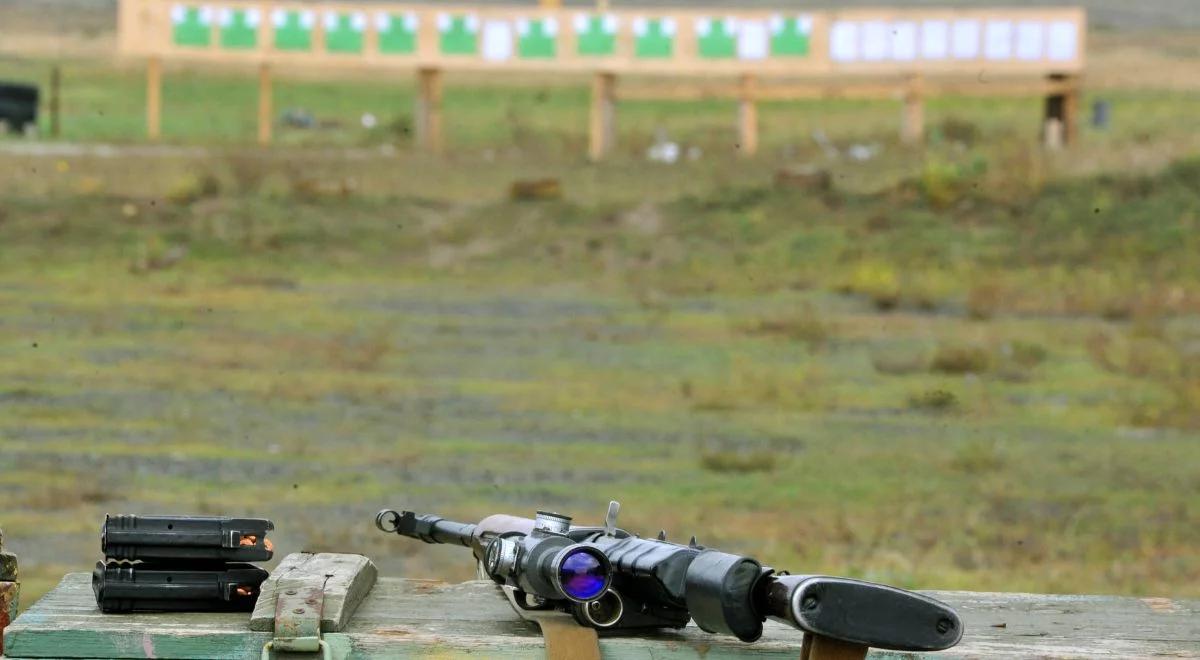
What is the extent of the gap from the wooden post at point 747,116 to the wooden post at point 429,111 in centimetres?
278

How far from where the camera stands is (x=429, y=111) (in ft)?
64.2

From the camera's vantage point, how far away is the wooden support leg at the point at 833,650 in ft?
9.96

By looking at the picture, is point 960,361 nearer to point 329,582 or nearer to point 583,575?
point 329,582

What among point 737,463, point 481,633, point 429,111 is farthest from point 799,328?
point 481,633

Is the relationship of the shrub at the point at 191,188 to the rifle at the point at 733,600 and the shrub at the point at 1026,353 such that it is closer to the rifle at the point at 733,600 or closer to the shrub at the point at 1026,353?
the shrub at the point at 1026,353

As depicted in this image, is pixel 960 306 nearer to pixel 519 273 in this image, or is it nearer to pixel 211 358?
pixel 519 273

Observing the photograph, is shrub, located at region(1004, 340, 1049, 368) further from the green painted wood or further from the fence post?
the fence post

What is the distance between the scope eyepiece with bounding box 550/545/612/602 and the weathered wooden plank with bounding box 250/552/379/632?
39 cm

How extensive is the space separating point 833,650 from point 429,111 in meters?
16.8

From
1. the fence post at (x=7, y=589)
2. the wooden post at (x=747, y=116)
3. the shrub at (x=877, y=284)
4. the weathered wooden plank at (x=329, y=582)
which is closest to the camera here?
the weathered wooden plank at (x=329, y=582)

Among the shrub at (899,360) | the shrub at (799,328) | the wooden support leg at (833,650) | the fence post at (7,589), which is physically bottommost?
the shrub at (899,360)

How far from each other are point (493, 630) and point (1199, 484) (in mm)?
7324

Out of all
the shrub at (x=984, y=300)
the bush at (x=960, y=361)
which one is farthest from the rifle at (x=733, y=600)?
the shrub at (x=984, y=300)

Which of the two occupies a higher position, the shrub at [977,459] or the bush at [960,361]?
the bush at [960,361]
